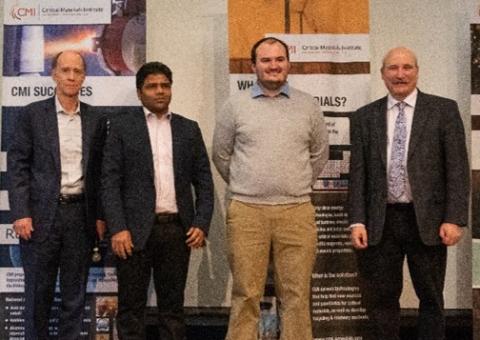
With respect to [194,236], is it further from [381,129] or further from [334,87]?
[334,87]

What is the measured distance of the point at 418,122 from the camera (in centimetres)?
308

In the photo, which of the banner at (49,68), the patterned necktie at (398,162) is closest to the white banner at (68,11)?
the banner at (49,68)

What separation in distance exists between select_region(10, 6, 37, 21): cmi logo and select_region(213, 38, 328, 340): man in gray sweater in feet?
4.64

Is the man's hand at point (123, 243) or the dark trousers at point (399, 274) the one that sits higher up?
the man's hand at point (123, 243)

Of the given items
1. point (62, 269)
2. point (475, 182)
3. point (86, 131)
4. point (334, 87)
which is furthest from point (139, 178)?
point (475, 182)

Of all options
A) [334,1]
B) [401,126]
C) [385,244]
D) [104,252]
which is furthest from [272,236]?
[334,1]

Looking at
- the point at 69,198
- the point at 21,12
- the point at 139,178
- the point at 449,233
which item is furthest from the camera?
the point at 21,12

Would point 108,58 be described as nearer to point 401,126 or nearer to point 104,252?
point 104,252

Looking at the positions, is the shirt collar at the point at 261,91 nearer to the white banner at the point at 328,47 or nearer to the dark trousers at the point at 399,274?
the white banner at the point at 328,47

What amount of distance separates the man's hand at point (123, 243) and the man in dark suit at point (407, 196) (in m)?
1.10

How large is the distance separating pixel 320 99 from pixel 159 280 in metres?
1.43

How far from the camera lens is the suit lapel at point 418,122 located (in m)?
3.06

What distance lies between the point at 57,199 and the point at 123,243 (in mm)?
433

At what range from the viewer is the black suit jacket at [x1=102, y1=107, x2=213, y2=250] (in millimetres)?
3078
